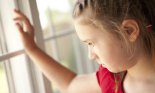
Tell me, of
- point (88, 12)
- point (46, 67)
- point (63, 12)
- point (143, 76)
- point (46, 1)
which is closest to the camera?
point (88, 12)

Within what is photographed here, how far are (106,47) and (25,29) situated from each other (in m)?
0.30

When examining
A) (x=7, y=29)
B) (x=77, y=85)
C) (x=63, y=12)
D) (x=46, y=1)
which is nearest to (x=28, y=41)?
(x=7, y=29)

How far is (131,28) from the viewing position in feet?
2.50

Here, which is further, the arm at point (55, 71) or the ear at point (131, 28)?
the arm at point (55, 71)

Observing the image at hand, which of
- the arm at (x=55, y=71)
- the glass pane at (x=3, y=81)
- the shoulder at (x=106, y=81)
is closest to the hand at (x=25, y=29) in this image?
the arm at (x=55, y=71)

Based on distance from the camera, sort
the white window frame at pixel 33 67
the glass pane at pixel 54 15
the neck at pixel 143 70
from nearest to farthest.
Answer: the neck at pixel 143 70
the white window frame at pixel 33 67
the glass pane at pixel 54 15

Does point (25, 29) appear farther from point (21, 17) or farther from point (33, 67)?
point (33, 67)

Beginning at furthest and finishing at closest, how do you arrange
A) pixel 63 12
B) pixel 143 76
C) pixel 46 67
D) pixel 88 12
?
pixel 63 12, pixel 46 67, pixel 143 76, pixel 88 12

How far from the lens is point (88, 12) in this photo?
0.77 meters

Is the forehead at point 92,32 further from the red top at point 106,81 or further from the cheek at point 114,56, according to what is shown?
the red top at point 106,81

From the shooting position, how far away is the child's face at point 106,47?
Answer: 77 cm

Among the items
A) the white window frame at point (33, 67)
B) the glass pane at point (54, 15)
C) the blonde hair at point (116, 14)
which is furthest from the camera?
the glass pane at point (54, 15)

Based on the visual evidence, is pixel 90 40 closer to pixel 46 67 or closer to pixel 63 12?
pixel 46 67

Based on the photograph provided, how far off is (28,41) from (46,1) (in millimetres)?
331
